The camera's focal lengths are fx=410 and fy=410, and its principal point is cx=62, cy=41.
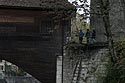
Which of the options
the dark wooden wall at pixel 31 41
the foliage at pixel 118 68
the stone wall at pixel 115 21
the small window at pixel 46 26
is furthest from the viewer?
the small window at pixel 46 26

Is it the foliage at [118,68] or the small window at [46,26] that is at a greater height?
the small window at [46,26]

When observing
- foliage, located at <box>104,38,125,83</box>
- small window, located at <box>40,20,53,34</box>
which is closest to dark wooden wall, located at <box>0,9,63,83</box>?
small window, located at <box>40,20,53,34</box>

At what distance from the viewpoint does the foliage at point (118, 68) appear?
523 inches

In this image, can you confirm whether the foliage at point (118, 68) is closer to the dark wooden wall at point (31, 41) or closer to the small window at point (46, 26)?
the dark wooden wall at point (31, 41)

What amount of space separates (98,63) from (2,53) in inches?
165

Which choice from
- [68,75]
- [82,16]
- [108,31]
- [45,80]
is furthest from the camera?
[45,80]

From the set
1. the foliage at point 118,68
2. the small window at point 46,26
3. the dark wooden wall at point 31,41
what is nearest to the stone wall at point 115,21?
the foliage at point 118,68

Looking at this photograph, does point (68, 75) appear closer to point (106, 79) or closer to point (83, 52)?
point (83, 52)

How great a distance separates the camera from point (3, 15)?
658 inches

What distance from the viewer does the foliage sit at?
13.3 m

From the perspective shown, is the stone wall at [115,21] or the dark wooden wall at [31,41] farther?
the dark wooden wall at [31,41]

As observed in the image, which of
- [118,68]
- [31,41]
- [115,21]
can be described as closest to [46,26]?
[31,41]

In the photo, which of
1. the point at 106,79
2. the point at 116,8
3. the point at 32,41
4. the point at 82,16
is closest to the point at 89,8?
the point at 82,16

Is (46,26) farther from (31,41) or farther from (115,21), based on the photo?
(115,21)
